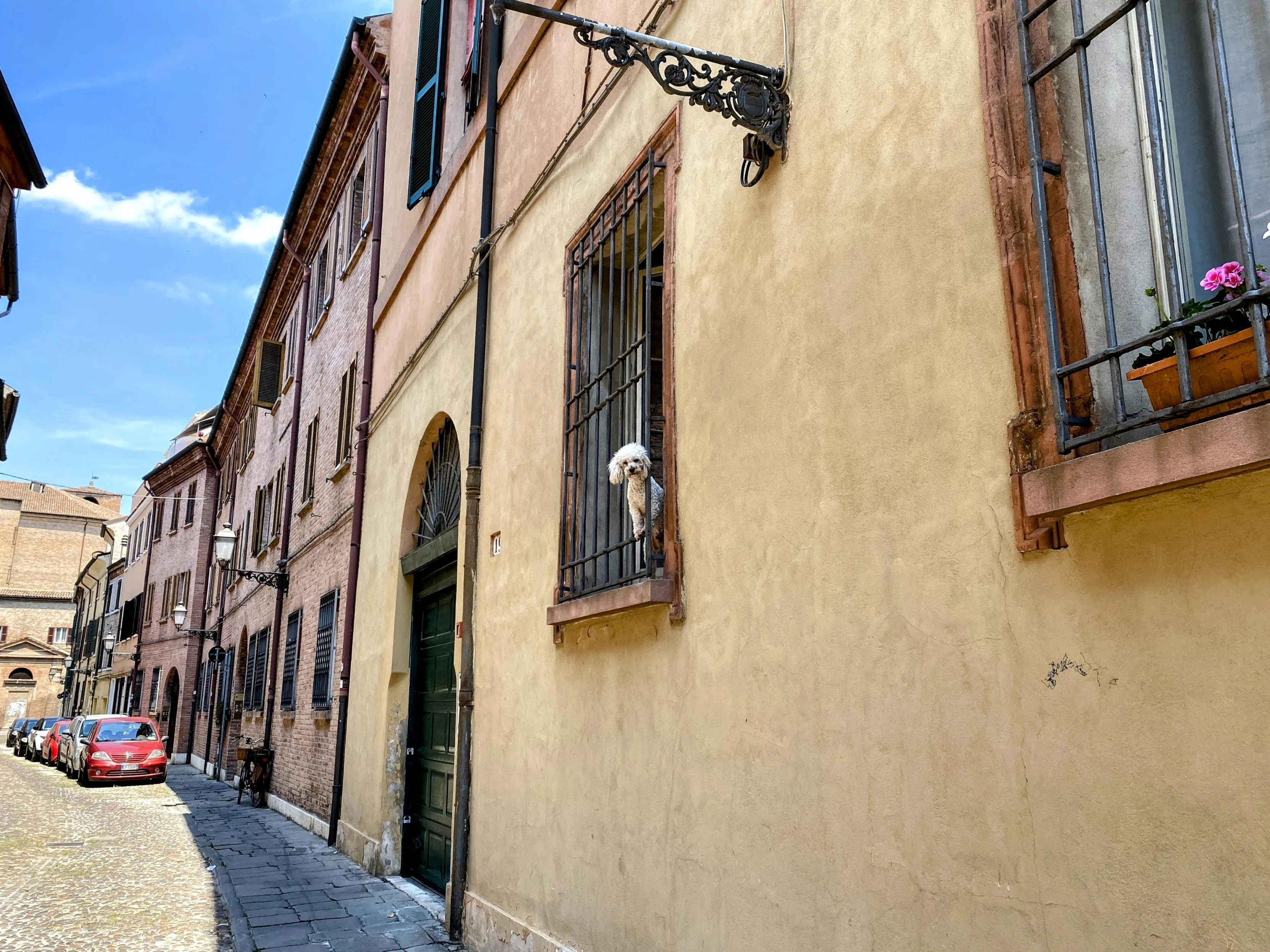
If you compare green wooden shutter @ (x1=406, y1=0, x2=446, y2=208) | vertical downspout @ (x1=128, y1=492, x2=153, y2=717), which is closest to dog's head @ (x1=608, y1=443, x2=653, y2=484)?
→ green wooden shutter @ (x1=406, y1=0, x2=446, y2=208)

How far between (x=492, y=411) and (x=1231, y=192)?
16.7ft

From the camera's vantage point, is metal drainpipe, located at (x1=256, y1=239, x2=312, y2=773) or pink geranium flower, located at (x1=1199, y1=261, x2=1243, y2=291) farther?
metal drainpipe, located at (x1=256, y1=239, x2=312, y2=773)

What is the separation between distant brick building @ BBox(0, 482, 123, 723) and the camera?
55.3 meters

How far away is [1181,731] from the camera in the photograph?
197 centimetres

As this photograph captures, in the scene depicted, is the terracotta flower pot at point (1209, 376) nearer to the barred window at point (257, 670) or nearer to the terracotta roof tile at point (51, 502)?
the barred window at point (257, 670)

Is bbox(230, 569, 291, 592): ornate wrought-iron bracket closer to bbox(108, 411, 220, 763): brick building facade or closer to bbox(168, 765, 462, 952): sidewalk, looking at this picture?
bbox(168, 765, 462, 952): sidewalk

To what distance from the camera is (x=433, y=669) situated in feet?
27.3

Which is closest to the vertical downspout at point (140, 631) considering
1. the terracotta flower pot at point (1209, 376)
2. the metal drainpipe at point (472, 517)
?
the metal drainpipe at point (472, 517)

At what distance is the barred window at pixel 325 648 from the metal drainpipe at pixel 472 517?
505 cm

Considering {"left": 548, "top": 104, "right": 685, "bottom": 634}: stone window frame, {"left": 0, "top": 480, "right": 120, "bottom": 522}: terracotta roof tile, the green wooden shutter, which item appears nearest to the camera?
{"left": 548, "top": 104, "right": 685, "bottom": 634}: stone window frame

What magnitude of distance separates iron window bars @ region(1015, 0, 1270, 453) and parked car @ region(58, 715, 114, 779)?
23.3 m

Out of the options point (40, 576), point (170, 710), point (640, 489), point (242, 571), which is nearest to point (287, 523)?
point (242, 571)

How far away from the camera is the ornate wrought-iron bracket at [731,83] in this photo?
3.51 meters

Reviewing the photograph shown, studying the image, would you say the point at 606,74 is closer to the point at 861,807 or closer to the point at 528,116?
the point at 528,116
